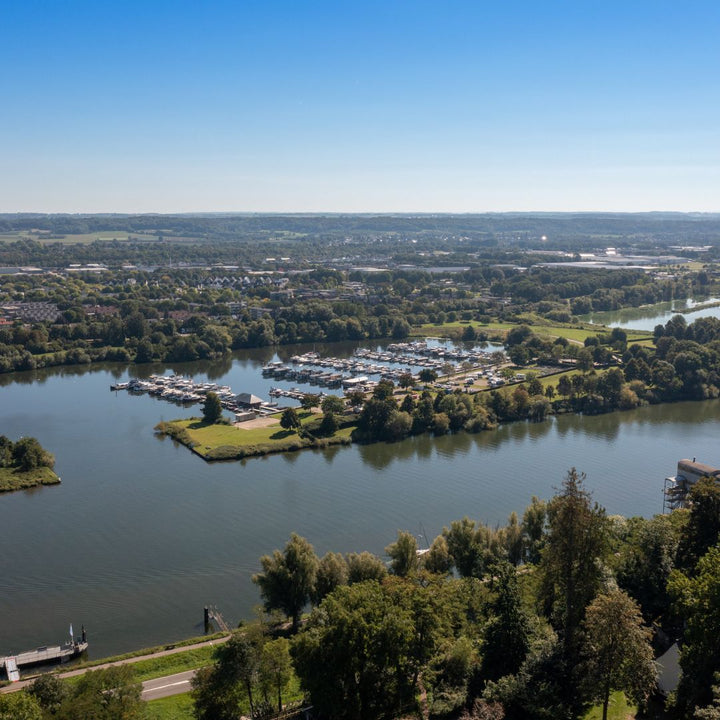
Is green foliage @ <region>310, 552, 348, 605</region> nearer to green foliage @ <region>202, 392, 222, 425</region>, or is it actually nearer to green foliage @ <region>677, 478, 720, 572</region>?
green foliage @ <region>677, 478, 720, 572</region>

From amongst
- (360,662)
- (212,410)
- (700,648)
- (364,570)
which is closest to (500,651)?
(360,662)

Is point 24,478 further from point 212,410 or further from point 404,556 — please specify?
point 404,556

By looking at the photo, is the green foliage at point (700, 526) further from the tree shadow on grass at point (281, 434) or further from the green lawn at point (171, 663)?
the tree shadow on grass at point (281, 434)

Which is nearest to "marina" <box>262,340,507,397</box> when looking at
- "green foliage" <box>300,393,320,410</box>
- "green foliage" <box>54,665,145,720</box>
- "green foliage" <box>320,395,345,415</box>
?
"green foliage" <box>300,393,320,410</box>

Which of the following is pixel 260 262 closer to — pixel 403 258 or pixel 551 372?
pixel 403 258

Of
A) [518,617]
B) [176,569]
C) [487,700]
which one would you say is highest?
[518,617]

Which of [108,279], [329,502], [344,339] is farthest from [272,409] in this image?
[108,279]
